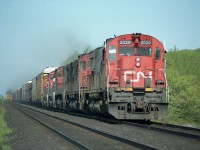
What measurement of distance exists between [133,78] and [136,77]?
164mm

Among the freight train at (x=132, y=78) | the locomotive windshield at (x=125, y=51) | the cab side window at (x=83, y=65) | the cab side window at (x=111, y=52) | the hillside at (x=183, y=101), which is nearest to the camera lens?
the freight train at (x=132, y=78)

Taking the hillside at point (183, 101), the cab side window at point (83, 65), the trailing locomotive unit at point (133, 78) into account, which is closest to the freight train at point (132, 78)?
the trailing locomotive unit at point (133, 78)

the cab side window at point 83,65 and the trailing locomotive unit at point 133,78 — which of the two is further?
the cab side window at point 83,65

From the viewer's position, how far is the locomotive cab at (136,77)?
17.1 metres

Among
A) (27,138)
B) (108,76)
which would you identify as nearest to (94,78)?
(108,76)

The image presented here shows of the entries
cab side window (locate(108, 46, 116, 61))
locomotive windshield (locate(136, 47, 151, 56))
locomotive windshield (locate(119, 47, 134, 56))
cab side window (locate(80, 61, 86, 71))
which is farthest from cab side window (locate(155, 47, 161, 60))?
cab side window (locate(80, 61, 86, 71))

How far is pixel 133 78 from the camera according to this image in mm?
17641

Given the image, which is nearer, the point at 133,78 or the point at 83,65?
the point at 133,78

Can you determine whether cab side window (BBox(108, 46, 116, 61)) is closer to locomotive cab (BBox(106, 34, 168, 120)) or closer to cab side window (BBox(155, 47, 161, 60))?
locomotive cab (BBox(106, 34, 168, 120))

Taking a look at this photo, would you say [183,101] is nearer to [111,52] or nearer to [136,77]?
[136,77]

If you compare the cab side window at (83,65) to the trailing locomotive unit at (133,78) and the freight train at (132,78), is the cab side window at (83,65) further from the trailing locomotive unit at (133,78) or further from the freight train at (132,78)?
the trailing locomotive unit at (133,78)

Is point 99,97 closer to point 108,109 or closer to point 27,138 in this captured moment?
point 108,109

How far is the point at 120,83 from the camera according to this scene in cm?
1752

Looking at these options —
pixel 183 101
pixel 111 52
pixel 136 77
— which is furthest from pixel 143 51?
pixel 183 101
